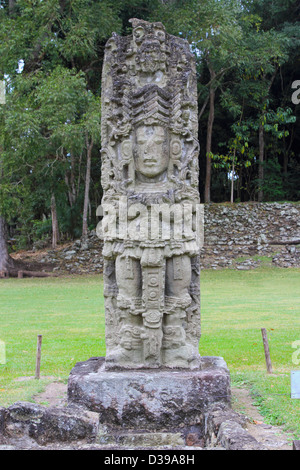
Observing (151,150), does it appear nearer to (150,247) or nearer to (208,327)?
(150,247)

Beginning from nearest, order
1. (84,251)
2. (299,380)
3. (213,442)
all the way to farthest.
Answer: (299,380) → (213,442) → (84,251)

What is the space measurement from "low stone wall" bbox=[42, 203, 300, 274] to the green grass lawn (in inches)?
59.9

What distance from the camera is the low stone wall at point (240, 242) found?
19091 millimetres

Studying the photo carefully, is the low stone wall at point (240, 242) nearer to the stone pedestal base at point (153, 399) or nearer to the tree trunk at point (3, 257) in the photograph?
the tree trunk at point (3, 257)

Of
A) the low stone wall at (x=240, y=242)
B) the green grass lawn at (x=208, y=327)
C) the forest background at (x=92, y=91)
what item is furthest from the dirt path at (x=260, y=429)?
the low stone wall at (x=240, y=242)

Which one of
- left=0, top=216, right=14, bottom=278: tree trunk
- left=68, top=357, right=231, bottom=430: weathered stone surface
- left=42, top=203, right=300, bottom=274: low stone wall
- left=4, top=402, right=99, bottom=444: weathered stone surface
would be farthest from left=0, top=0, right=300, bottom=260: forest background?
left=4, top=402, right=99, bottom=444: weathered stone surface

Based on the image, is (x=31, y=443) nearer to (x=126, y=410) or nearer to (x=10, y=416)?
(x=10, y=416)

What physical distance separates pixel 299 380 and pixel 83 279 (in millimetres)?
14095

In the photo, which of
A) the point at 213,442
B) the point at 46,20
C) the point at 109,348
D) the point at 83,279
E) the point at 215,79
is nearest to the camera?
the point at 213,442

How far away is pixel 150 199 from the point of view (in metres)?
4.79

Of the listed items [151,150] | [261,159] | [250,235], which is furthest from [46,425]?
[261,159]

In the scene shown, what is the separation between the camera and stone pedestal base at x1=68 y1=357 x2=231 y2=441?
439 cm

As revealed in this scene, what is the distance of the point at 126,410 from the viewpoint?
14.4ft
